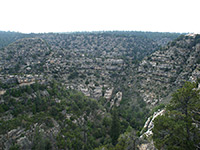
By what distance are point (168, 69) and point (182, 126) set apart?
49269 millimetres

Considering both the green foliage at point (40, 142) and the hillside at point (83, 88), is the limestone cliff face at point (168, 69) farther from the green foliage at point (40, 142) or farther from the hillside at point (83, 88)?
the green foliage at point (40, 142)

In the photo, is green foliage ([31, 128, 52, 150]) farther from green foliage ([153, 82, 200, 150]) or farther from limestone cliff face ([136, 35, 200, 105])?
limestone cliff face ([136, 35, 200, 105])

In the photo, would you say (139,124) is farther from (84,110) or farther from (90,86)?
(90,86)

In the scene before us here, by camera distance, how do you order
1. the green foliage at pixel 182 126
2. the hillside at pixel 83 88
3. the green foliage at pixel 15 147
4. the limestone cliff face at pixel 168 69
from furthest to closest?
1. the limestone cliff face at pixel 168 69
2. the hillside at pixel 83 88
3. the green foliage at pixel 15 147
4. the green foliage at pixel 182 126

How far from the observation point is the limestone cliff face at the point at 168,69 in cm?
5122

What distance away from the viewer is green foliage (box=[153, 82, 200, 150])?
14.7 meters

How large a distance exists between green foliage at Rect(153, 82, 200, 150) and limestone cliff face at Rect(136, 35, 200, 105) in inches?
1296

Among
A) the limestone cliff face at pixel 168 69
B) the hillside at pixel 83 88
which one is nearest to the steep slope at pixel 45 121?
the hillside at pixel 83 88

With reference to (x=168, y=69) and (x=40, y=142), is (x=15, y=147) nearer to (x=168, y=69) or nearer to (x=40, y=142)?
(x=40, y=142)

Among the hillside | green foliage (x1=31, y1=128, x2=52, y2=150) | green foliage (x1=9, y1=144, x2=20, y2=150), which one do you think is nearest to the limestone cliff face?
the hillside

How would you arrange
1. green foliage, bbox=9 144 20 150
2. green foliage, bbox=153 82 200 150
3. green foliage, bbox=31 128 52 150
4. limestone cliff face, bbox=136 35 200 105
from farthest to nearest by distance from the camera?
limestone cliff face, bbox=136 35 200 105 < green foliage, bbox=31 128 52 150 < green foliage, bbox=9 144 20 150 < green foliage, bbox=153 82 200 150

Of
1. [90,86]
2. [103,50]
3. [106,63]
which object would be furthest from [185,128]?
[103,50]

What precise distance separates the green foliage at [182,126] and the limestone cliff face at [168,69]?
108ft

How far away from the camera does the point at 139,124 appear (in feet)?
141
